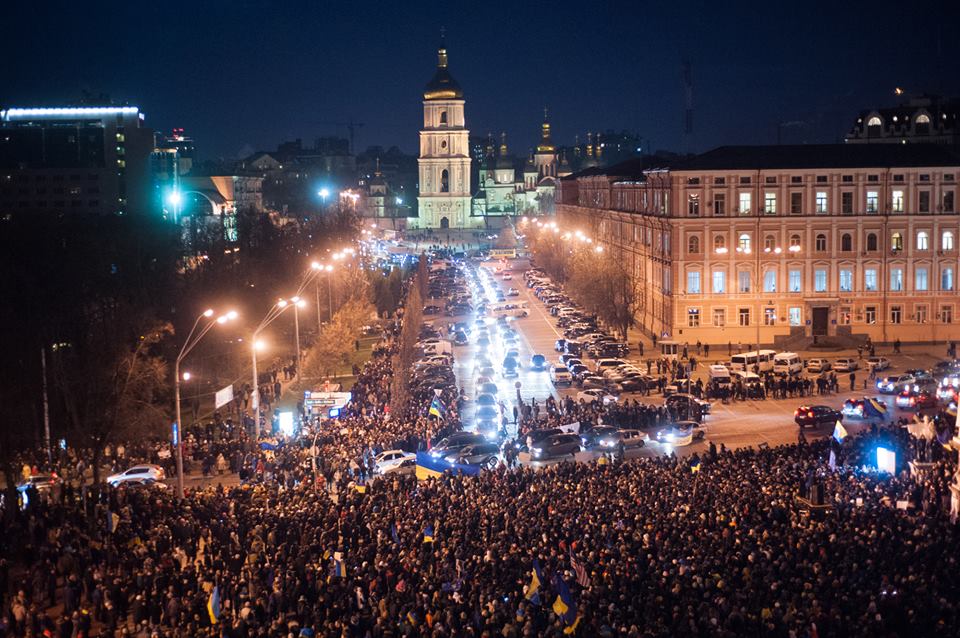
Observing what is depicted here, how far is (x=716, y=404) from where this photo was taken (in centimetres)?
3778

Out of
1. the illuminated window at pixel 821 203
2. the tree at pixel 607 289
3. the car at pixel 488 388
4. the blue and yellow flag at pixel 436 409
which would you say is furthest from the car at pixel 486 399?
the illuminated window at pixel 821 203

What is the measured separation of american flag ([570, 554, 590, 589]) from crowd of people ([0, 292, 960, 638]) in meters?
0.04

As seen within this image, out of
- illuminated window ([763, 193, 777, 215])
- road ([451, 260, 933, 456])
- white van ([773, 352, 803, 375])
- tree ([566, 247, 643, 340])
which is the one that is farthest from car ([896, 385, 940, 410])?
tree ([566, 247, 643, 340])

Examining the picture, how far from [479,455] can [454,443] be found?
0.79 metres

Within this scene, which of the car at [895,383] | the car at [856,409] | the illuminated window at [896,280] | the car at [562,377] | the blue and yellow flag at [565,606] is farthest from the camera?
the illuminated window at [896,280]

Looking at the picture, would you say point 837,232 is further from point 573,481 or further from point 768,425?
point 573,481

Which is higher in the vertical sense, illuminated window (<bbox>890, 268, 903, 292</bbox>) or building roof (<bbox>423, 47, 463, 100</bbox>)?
building roof (<bbox>423, 47, 463, 100</bbox>)

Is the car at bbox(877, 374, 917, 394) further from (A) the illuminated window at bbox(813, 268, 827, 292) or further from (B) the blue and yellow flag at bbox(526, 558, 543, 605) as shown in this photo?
(B) the blue and yellow flag at bbox(526, 558, 543, 605)

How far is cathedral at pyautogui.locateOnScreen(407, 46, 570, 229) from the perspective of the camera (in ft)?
476

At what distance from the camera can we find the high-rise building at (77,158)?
104 meters

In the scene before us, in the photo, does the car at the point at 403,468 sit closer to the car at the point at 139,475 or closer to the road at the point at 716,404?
the car at the point at 139,475

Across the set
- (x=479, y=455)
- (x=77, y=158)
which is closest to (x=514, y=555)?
(x=479, y=455)

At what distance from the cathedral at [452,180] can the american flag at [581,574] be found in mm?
128911

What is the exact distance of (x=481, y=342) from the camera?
55031 millimetres
